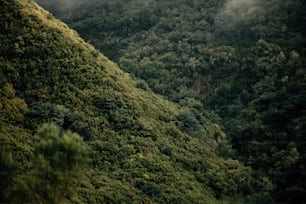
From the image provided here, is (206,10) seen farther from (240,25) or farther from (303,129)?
(303,129)

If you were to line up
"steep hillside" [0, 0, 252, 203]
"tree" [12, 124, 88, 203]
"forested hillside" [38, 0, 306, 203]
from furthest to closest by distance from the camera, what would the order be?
1. "forested hillside" [38, 0, 306, 203]
2. "steep hillside" [0, 0, 252, 203]
3. "tree" [12, 124, 88, 203]

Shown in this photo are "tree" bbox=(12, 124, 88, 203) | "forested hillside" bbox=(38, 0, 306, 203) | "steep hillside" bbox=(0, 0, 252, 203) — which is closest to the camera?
"tree" bbox=(12, 124, 88, 203)

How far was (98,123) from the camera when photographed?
5569cm

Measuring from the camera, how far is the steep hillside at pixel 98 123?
157 feet

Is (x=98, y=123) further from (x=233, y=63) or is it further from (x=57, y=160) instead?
(x=233, y=63)

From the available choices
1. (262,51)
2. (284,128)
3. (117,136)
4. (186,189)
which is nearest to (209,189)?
(186,189)

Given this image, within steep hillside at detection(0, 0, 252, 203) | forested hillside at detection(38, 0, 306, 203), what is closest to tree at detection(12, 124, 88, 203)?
steep hillside at detection(0, 0, 252, 203)

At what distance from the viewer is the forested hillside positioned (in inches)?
2571

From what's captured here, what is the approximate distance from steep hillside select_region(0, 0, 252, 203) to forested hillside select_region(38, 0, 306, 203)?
6858 millimetres

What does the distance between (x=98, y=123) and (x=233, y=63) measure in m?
41.7

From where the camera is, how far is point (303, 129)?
6444 centimetres

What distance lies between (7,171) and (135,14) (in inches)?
3433

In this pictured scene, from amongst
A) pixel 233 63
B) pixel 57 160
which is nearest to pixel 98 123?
pixel 57 160

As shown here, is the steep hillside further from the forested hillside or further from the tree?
the tree
